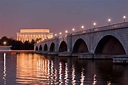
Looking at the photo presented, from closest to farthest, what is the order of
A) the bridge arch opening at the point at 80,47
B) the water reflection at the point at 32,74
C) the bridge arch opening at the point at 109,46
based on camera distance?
the water reflection at the point at 32,74, the bridge arch opening at the point at 109,46, the bridge arch opening at the point at 80,47

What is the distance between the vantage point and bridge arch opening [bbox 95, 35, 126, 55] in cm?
6397

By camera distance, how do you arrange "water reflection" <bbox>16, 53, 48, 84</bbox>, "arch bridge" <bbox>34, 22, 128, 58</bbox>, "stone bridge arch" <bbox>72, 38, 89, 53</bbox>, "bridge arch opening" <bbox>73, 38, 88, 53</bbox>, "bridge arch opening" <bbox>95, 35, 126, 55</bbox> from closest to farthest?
1. "water reflection" <bbox>16, 53, 48, 84</bbox>
2. "arch bridge" <bbox>34, 22, 128, 58</bbox>
3. "bridge arch opening" <bbox>95, 35, 126, 55</bbox>
4. "stone bridge arch" <bbox>72, 38, 89, 53</bbox>
5. "bridge arch opening" <bbox>73, 38, 88, 53</bbox>

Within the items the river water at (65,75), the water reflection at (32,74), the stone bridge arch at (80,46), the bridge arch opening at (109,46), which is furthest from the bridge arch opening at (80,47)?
the river water at (65,75)

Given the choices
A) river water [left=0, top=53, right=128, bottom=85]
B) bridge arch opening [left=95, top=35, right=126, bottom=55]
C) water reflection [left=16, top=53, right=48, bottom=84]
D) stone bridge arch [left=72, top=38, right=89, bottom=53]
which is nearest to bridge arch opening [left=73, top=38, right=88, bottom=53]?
stone bridge arch [left=72, top=38, right=89, bottom=53]

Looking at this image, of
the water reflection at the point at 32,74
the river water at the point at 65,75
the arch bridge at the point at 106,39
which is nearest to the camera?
the river water at the point at 65,75

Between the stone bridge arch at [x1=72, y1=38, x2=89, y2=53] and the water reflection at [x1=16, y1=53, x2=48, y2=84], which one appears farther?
the stone bridge arch at [x1=72, y1=38, x2=89, y2=53]

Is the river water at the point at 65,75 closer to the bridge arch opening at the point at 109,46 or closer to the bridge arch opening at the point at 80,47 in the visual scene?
the bridge arch opening at the point at 109,46

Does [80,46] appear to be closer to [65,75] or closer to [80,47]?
[80,47]

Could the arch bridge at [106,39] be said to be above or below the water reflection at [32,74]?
above

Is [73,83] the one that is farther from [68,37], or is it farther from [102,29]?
[68,37]

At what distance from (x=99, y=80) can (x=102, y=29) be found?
3421cm

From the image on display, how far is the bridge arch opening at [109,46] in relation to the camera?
63966 mm

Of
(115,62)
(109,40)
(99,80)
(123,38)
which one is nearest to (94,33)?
(109,40)

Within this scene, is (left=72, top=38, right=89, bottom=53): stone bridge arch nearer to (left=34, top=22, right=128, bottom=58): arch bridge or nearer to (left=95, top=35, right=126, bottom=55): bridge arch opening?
(left=34, top=22, right=128, bottom=58): arch bridge
